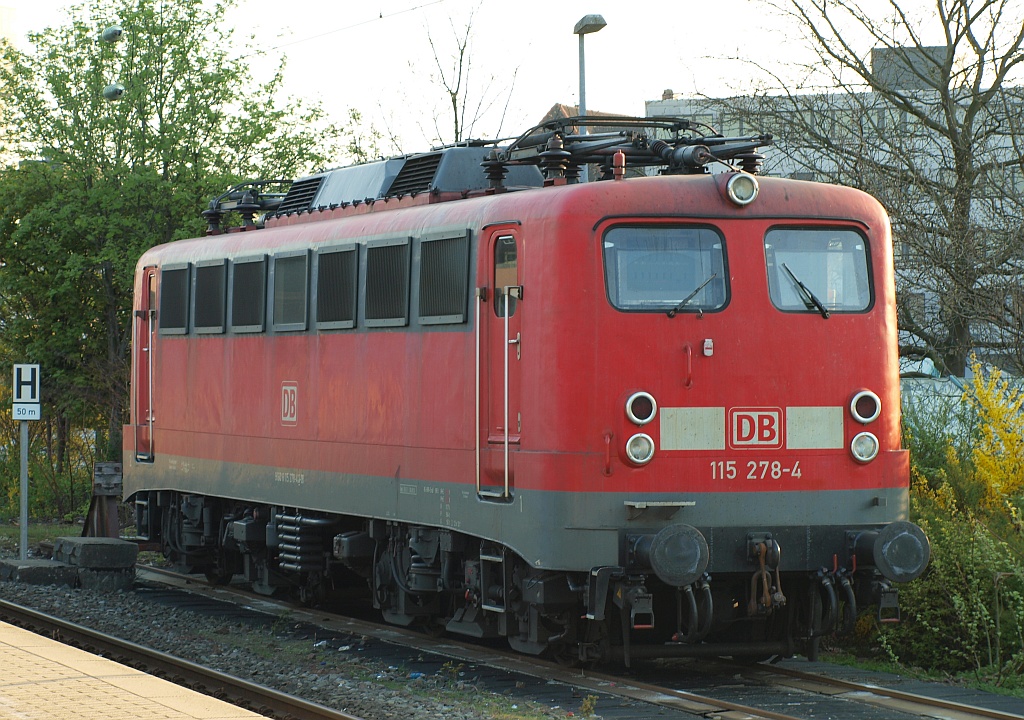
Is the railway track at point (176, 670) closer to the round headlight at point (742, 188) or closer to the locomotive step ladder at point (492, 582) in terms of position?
the locomotive step ladder at point (492, 582)

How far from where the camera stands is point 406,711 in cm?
926

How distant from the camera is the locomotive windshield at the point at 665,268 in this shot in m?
10.0

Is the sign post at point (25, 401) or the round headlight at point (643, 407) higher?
the sign post at point (25, 401)

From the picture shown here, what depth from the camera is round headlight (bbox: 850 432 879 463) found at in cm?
1020

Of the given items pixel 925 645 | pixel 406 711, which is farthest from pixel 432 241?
pixel 925 645

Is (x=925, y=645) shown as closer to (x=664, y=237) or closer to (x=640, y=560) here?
(x=640, y=560)

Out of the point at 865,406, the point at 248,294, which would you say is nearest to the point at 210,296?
the point at 248,294

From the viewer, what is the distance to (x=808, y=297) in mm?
10312

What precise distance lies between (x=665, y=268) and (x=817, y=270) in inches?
42.9

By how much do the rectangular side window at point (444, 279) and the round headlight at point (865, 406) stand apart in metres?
2.73

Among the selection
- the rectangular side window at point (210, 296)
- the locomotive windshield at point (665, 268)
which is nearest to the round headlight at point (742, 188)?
the locomotive windshield at point (665, 268)

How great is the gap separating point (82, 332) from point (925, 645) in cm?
1910

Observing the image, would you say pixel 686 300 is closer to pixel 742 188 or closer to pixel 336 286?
pixel 742 188

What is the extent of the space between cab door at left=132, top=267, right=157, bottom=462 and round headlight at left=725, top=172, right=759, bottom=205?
8045mm
